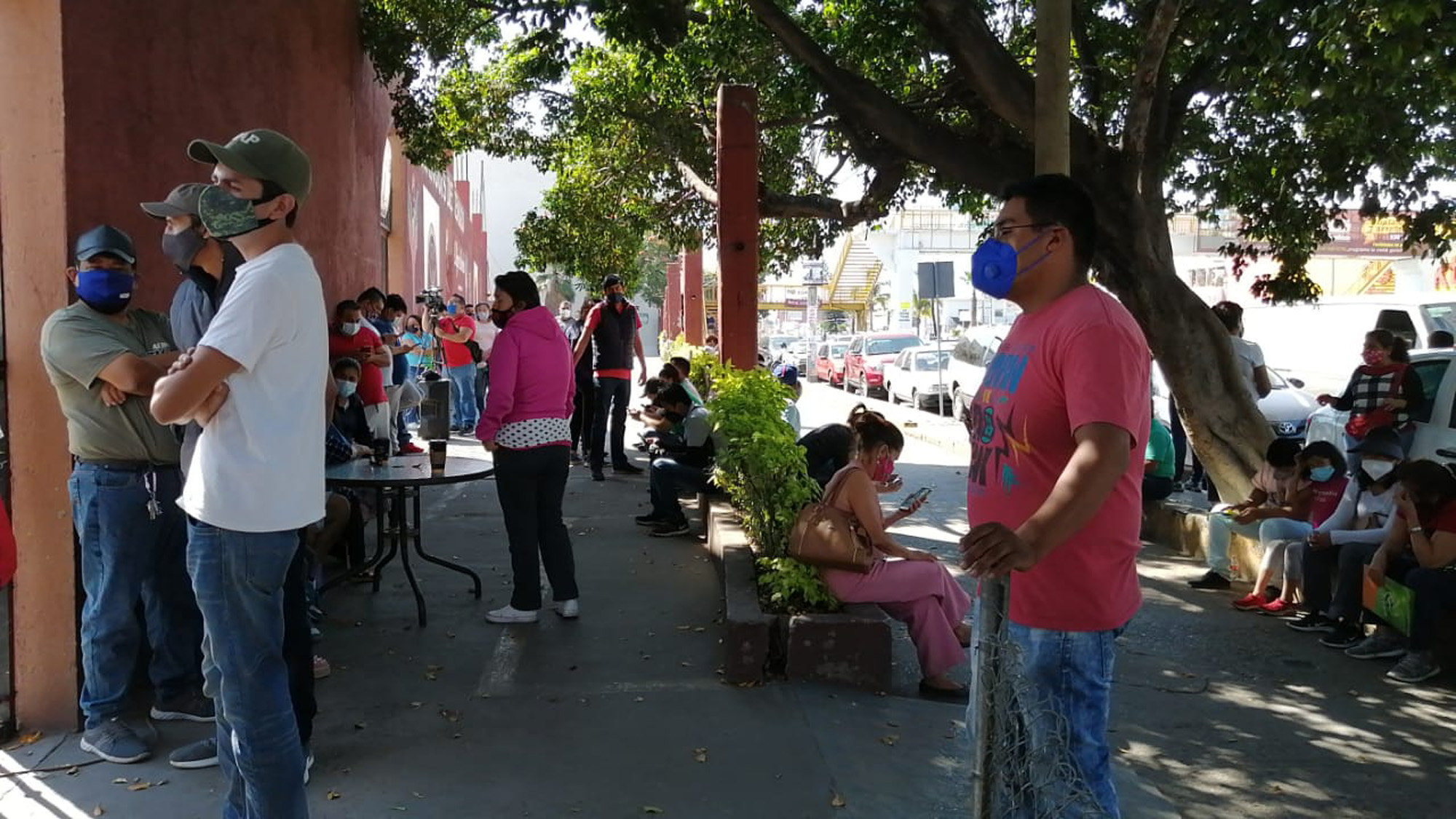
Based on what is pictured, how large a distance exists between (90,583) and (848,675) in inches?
124

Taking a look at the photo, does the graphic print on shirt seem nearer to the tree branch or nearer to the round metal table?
the round metal table

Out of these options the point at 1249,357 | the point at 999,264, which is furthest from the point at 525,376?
the point at 1249,357

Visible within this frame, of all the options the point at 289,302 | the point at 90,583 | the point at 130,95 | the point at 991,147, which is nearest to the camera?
the point at 289,302

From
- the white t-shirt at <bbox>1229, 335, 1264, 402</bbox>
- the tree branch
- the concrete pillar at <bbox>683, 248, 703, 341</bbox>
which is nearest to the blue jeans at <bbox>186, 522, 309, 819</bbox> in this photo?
the tree branch

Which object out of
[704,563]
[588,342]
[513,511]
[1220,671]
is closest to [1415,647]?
[1220,671]

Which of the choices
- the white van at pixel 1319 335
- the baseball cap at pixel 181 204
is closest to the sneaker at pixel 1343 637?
the baseball cap at pixel 181 204

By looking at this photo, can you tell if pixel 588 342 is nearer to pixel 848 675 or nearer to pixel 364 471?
pixel 364 471

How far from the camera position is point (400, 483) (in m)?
5.52

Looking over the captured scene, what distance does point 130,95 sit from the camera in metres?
4.84

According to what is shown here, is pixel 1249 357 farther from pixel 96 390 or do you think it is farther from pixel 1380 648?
pixel 96 390

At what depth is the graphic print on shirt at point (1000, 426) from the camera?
2564 millimetres

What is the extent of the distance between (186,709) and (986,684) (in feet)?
12.0

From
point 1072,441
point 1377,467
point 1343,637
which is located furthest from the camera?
point 1377,467

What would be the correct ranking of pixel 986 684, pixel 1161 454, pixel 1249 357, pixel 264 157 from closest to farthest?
pixel 986 684, pixel 264 157, pixel 1161 454, pixel 1249 357
